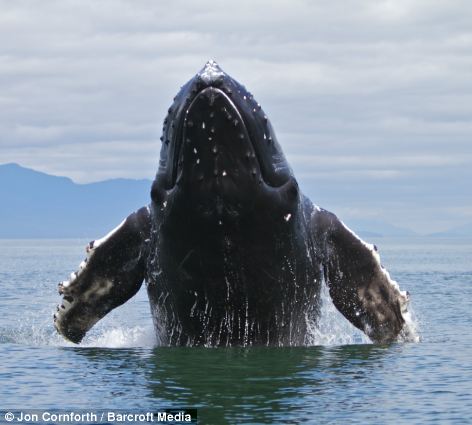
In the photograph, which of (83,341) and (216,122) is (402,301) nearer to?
(216,122)

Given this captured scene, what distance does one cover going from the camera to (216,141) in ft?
43.4

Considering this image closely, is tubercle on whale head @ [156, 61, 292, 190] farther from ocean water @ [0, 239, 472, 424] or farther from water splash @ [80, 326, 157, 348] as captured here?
water splash @ [80, 326, 157, 348]

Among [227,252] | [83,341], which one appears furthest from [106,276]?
[83,341]

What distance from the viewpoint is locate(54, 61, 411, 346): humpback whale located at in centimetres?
1340

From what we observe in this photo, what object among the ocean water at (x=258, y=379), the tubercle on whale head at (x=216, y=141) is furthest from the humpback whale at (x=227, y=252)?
the ocean water at (x=258, y=379)

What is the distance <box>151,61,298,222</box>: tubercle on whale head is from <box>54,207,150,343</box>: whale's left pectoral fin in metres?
1.89

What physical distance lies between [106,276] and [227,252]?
9.00ft

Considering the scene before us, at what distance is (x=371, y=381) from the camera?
1391 cm

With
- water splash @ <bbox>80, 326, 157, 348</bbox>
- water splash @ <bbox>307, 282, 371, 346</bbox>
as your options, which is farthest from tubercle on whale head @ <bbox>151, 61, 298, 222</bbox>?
water splash @ <bbox>80, 326, 157, 348</bbox>

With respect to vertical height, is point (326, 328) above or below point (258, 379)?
above

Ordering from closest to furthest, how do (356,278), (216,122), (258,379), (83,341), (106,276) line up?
(216,122) < (258,379) < (356,278) < (106,276) < (83,341)

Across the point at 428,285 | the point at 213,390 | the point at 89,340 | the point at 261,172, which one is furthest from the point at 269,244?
the point at 428,285

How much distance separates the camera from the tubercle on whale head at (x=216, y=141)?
13.2m

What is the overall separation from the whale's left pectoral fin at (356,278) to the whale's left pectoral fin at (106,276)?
8.75 ft
